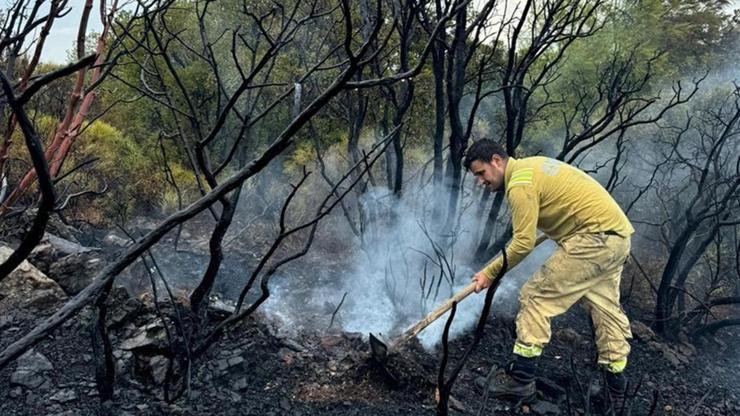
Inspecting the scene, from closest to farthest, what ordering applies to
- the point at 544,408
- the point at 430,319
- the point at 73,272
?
the point at 544,408 → the point at 430,319 → the point at 73,272

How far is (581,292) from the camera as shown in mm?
3332

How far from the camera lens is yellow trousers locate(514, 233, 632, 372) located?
323 centimetres

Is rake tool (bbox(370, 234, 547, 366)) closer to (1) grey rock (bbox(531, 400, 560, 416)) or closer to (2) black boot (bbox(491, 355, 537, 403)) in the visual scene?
(2) black boot (bbox(491, 355, 537, 403))

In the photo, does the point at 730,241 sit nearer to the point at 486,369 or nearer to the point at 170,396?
the point at 486,369

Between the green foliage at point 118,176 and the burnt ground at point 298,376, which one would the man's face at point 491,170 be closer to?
the burnt ground at point 298,376

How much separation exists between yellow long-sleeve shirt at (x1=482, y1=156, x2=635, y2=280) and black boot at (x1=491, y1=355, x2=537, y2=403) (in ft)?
2.12

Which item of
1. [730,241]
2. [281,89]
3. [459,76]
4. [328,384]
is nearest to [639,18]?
[730,241]

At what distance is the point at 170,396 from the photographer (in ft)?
8.19

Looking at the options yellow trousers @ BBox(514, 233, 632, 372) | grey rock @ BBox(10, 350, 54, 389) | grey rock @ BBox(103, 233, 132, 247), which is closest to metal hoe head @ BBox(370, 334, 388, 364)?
yellow trousers @ BBox(514, 233, 632, 372)

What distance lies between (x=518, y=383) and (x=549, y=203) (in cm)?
121

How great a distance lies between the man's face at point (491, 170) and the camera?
10.7 feet

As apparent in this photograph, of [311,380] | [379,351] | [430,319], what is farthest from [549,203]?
[311,380]

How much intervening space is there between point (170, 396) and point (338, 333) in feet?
5.62

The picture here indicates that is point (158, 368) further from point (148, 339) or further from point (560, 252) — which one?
point (560, 252)
